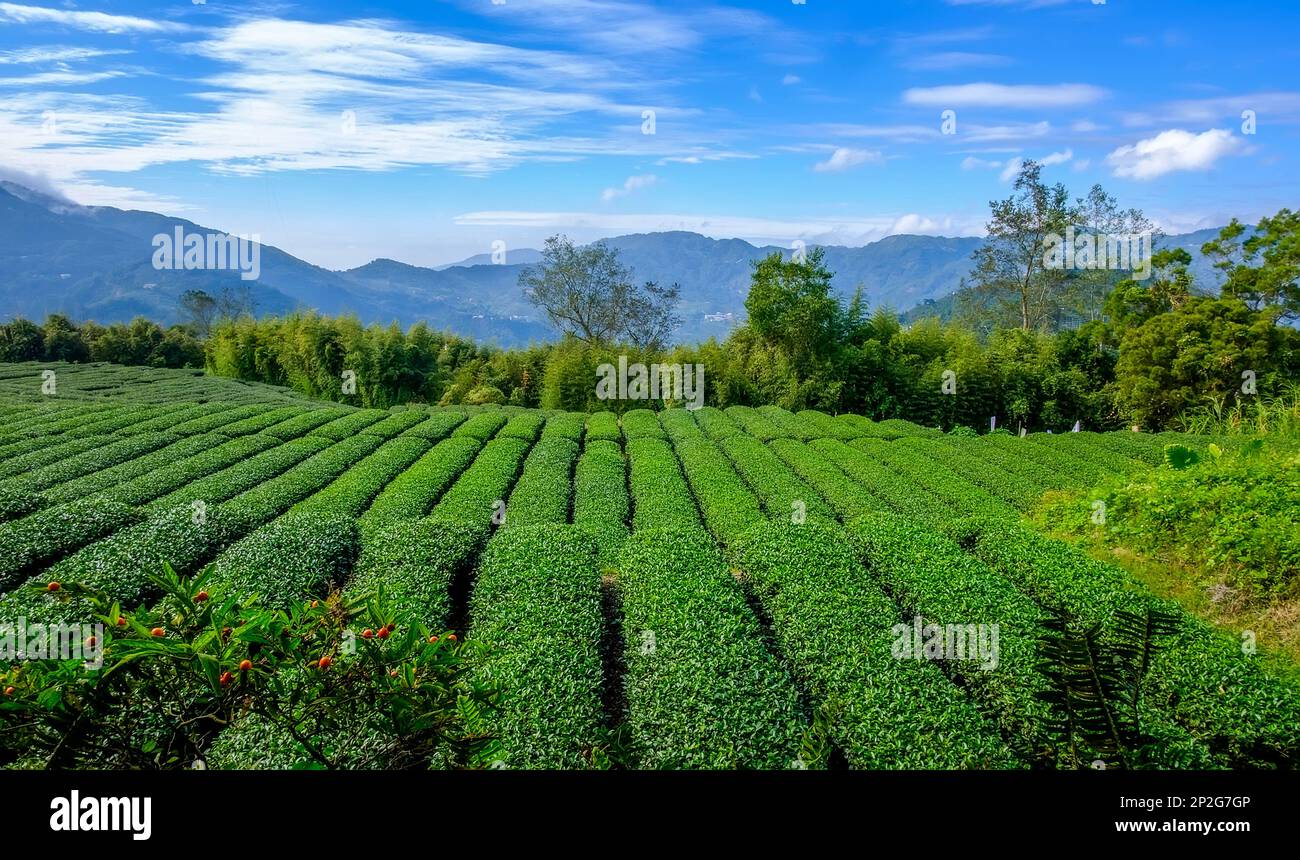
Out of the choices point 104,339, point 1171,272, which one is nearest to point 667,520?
point 1171,272

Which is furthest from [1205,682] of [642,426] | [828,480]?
[642,426]

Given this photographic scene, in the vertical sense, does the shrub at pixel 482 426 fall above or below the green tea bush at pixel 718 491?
above

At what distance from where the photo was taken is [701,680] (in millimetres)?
7008

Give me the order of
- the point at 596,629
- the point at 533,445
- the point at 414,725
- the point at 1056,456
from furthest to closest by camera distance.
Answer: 1. the point at 533,445
2. the point at 1056,456
3. the point at 596,629
4. the point at 414,725

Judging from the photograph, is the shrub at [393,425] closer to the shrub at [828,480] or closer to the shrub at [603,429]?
the shrub at [603,429]

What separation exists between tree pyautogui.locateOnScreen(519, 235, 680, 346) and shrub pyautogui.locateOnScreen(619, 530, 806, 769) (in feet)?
131

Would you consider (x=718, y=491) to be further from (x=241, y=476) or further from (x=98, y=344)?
(x=98, y=344)

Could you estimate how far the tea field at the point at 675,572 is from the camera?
6.39 meters

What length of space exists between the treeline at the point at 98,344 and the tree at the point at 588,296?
24828mm

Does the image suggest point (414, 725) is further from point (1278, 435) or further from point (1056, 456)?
point (1056, 456)

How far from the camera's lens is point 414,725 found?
294cm

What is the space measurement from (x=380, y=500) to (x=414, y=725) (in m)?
12.9

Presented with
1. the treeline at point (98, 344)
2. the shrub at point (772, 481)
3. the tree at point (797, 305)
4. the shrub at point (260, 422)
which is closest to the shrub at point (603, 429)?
the shrub at point (772, 481)

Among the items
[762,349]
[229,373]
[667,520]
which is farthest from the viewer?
[229,373]
